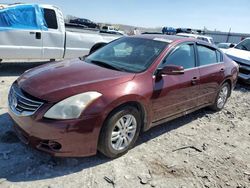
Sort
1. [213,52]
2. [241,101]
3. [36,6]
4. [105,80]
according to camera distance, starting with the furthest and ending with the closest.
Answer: [36,6] < [241,101] < [213,52] < [105,80]

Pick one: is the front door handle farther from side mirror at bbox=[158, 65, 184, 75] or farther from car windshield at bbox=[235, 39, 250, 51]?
car windshield at bbox=[235, 39, 250, 51]

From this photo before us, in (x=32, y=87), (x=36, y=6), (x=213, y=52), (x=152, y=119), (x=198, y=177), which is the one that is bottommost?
(x=198, y=177)

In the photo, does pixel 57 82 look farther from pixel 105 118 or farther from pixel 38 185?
pixel 38 185

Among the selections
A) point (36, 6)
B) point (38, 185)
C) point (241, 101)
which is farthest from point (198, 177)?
point (36, 6)

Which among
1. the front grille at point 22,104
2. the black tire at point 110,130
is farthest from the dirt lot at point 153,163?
the front grille at point 22,104

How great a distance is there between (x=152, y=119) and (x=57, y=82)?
5.00 ft

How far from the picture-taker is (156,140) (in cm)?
455

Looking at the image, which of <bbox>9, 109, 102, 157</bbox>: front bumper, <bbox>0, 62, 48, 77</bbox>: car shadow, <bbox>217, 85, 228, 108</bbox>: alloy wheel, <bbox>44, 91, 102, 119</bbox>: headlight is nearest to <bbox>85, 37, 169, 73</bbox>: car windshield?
<bbox>44, 91, 102, 119</bbox>: headlight

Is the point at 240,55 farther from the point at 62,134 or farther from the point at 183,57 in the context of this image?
the point at 62,134

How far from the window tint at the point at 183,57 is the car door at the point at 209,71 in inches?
10.1

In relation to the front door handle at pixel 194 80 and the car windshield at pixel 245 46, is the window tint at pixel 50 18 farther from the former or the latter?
the car windshield at pixel 245 46

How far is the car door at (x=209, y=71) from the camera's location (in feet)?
17.3

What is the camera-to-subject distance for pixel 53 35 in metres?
8.34

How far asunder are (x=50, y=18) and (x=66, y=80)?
5373mm
